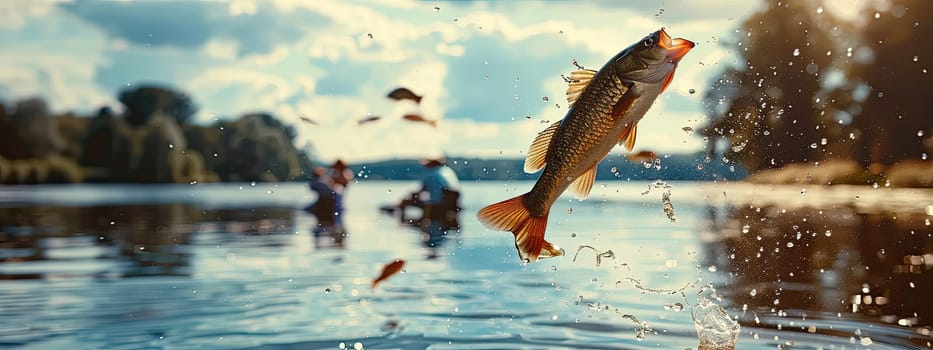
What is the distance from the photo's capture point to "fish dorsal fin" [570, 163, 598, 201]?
17.6 ft

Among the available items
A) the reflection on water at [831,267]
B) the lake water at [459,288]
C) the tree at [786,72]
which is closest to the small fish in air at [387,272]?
the lake water at [459,288]

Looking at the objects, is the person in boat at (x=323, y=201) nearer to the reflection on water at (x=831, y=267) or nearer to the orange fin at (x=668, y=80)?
the reflection on water at (x=831, y=267)

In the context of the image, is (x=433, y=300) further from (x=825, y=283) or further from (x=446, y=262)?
(x=825, y=283)

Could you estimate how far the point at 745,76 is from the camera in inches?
1020

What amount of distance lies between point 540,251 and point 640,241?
511 inches

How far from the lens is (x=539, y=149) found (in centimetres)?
536

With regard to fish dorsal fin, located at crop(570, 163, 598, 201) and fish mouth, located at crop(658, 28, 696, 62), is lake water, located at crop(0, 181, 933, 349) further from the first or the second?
fish mouth, located at crop(658, 28, 696, 62)

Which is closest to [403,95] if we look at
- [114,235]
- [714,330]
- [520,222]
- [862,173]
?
[714,330]

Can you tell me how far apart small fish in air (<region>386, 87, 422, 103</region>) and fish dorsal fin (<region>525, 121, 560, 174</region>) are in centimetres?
496

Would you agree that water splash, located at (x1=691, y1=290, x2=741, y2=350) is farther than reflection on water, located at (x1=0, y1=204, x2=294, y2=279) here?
No

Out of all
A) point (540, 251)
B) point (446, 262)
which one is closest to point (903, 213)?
point (446, 262)

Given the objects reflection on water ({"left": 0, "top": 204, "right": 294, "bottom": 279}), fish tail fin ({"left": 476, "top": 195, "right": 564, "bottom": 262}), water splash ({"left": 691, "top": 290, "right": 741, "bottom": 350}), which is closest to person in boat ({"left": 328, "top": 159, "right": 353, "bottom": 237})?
reflection on water ({"left": 0, "top": 204, "right": 294, "bottom": 279})

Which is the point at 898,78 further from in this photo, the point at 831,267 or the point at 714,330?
the point at 714,330

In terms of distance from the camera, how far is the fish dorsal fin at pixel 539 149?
534cm
